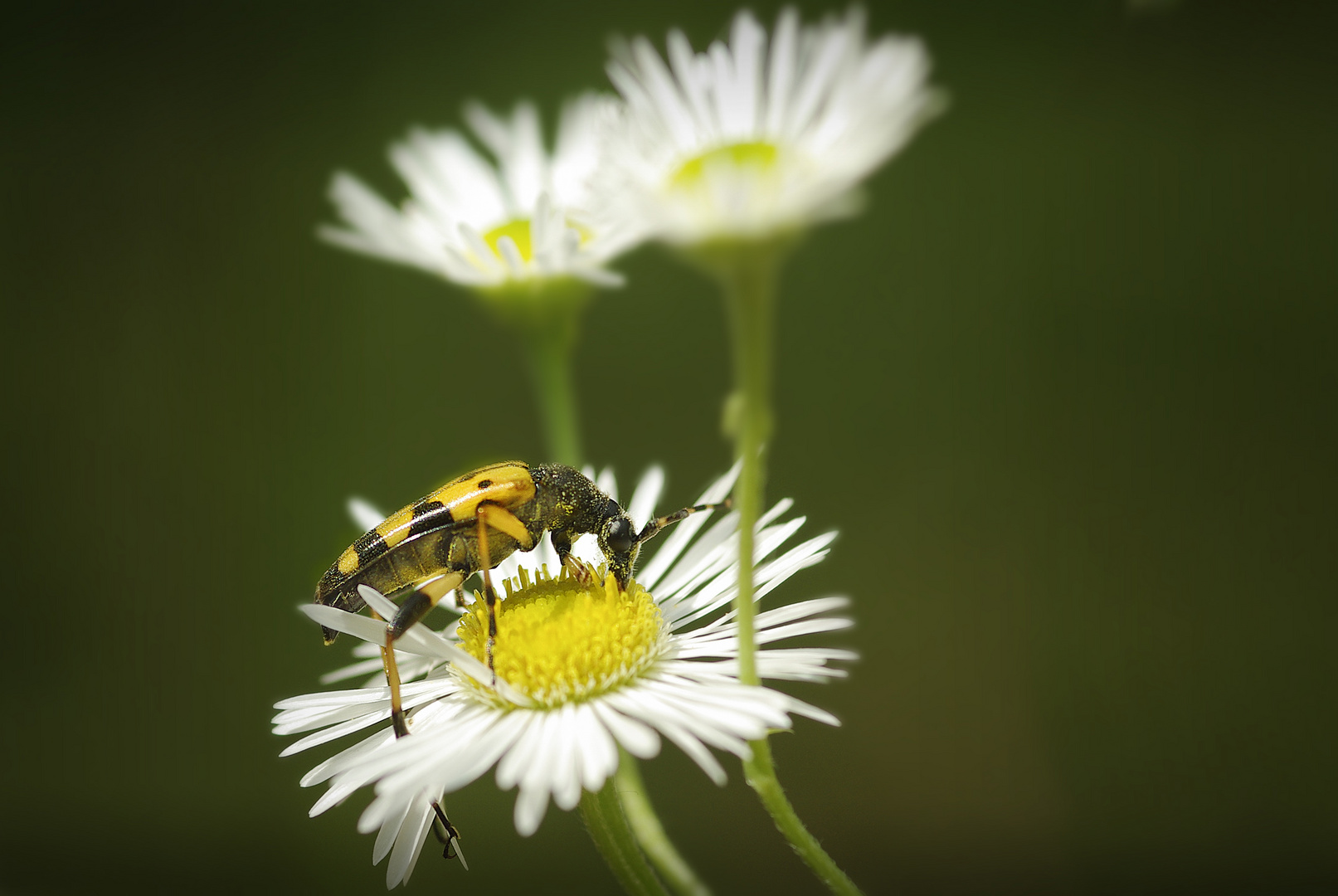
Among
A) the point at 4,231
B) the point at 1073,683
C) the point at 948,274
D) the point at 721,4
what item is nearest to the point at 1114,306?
the point at 948,274

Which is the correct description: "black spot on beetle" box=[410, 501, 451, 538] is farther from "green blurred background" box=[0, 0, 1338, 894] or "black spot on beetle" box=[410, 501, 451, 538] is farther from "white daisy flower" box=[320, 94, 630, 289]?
"green blurred background" box=[0, 0, 1338, 894]

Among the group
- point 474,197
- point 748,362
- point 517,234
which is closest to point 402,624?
point 748,362

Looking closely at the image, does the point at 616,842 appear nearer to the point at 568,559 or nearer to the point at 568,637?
the point at 568,637

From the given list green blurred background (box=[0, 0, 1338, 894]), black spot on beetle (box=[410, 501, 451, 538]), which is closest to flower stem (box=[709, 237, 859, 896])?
black spot on beetle (box=[410, 501, 451, 538])

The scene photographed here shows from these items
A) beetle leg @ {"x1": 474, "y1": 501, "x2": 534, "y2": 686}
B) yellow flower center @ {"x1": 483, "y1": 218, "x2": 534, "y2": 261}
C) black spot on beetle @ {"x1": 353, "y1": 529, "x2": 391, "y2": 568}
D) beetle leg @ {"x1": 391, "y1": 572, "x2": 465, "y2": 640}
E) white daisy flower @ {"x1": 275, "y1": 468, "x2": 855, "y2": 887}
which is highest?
yellow flower center @ {"x1": 483, "y1": 218, "x2": 534, "y2": 261}

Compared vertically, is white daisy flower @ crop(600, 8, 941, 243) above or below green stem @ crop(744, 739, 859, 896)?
above

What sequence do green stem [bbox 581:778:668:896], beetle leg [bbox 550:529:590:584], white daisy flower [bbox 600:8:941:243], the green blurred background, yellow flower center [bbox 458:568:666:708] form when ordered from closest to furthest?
white daisy flower [bbox 600:8:941:243], green stem [bbox 581:778:668:896], yellow flower center [bbox 458:568:666:708], beetle leg [bbox 550:529:590:584], the green blurred background
